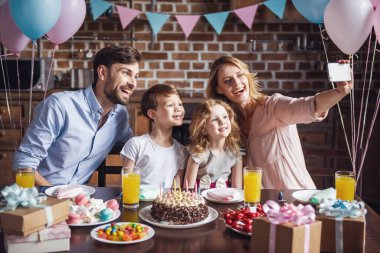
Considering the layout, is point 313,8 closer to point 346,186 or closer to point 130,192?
point 346,186

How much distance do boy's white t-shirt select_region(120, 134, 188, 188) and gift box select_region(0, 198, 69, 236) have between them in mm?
917

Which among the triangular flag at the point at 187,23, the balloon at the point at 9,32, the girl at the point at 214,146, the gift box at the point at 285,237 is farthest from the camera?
the triangular flag at the point at 187,23

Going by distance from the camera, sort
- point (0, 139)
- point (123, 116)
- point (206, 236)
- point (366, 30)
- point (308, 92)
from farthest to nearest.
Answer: point (308, 92) → point (0, 139) → point (123, 116) → point (366, 30) → point (206, 236)

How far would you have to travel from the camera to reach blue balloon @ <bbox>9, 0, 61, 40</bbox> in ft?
7.10

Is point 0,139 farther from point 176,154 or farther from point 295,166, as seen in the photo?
point 295,166

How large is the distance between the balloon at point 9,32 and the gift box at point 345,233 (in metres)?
1.85

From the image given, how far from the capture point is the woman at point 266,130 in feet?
7.02

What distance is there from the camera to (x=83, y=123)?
225 cm

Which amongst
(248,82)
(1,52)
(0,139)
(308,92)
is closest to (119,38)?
(1,52)

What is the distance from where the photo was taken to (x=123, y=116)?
2387 mm

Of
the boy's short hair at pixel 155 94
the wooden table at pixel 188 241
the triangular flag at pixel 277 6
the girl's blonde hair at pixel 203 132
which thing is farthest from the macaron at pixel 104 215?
the triangular flag at pixel 277 6

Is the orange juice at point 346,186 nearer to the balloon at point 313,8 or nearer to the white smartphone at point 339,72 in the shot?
the white smartphone at point 339,72

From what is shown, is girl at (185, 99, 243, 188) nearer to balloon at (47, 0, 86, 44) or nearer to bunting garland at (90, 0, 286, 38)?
balloon at (47, 0, 86, 44)

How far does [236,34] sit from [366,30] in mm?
2309
